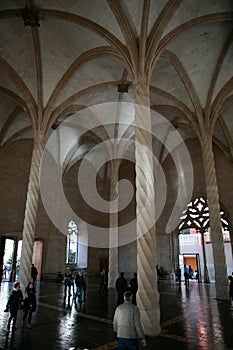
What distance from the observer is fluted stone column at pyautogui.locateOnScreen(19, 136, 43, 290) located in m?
9.91

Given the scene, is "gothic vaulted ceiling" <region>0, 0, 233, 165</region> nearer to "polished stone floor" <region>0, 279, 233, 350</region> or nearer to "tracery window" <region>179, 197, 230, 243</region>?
"tracery window" <region>179, 197, 230, 243</region>

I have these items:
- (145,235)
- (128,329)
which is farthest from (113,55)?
(128,329)

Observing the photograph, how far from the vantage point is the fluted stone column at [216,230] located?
35.6 ft

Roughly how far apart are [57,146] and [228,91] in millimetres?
12405

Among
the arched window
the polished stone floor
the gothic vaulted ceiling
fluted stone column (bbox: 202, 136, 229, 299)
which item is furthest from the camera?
the arched window

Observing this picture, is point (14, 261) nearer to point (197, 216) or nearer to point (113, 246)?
point (113, 246)

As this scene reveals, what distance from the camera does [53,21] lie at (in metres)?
10.6

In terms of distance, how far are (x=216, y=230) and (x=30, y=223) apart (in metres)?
8.42

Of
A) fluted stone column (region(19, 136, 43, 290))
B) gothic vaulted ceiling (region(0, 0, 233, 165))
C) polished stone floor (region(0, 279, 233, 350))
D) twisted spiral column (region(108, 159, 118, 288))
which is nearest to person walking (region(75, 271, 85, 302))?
polished stone floor (region(0, 279, 233, 350))

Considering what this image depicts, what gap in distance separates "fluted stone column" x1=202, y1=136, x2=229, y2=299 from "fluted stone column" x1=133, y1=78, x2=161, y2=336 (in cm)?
592

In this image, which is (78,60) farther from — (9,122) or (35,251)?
(35,251)

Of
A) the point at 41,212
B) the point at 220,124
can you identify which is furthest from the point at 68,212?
the point at 220,124

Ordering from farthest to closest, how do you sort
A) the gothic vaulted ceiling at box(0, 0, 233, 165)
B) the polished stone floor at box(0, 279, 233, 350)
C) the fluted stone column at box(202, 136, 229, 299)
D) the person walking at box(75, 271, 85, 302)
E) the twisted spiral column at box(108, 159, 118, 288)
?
the twisted spiral column at box(108, 159, 118, 288) → the fluted stone column at box(202, 136, 229, 299) → the person walking at box(75, 271, 85, 302) → the gothic vaulted ceiling at box(0, 0, 233, 165) → the polished stone floor at box(0, 279, 233, 350)

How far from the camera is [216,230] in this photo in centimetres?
1159
